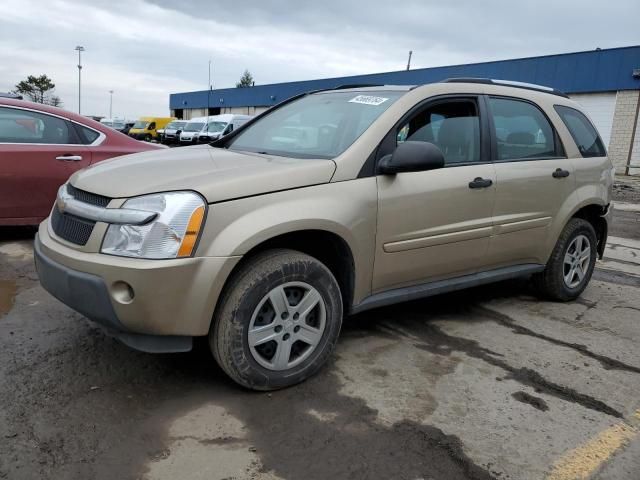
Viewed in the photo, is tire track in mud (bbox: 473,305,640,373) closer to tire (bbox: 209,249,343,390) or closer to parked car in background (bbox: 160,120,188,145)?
tire (bbox: 209,249,343,390)

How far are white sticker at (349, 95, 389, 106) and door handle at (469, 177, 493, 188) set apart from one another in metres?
0.80

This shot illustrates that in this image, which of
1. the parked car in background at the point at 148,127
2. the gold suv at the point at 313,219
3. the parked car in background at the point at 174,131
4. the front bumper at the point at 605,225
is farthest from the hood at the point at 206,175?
the parked car in background at the point at 148,127

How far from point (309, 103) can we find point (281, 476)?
2.75m

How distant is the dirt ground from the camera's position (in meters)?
2.34

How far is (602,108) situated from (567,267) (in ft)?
76.7

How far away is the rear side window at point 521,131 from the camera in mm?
4008

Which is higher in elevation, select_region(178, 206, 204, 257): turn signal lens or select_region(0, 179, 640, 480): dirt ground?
select_region(178, 206, 204, 257): turn signal lens

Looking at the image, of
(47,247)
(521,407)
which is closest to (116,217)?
(47,247)

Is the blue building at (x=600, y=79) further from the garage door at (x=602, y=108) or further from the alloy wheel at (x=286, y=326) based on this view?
the alloy wheel at (x=286, y=326)

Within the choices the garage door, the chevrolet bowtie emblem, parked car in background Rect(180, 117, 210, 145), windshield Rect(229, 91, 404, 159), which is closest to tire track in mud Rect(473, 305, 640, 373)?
Result: windshield Rect(229, 91, 404, 159)

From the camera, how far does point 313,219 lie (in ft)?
9.61

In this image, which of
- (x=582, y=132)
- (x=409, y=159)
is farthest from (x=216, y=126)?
(x=409, y=159)

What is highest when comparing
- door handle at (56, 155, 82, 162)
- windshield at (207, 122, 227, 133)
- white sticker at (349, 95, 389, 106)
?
windshield at (207, 122, 227, 133)

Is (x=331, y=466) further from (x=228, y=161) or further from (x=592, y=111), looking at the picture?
(x=592, y=111)
